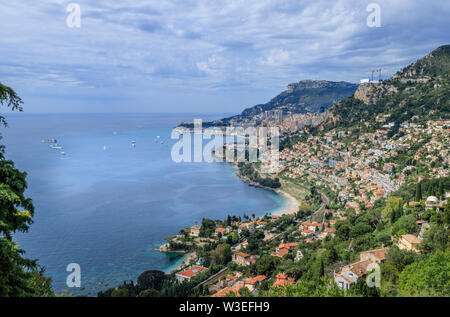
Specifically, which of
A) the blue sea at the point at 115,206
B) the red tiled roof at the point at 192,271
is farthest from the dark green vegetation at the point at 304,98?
the red tiled roof at the point at 192,271

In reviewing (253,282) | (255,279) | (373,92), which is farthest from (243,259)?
(373,92)

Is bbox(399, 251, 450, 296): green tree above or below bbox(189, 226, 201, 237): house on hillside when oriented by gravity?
above

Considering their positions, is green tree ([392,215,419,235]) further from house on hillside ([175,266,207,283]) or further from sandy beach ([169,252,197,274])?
sandy beach ([169,252,197,274])

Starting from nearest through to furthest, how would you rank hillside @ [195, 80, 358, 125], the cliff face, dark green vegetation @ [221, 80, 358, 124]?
the cliff face, hillside @ [195, 80, 358, 125], dark green vegetation @ [221, 80, 358, 124]

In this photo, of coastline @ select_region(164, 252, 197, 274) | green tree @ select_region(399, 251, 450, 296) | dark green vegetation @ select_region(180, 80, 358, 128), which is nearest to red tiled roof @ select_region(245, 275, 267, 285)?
coastline @ select_region(164, 252, 197, 274)

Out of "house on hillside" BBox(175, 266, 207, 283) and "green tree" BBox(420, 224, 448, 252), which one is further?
"house on hillside" BBox(175, 266, 207, 283)

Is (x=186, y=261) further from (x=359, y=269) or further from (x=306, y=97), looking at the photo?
(x=306, y=97)
